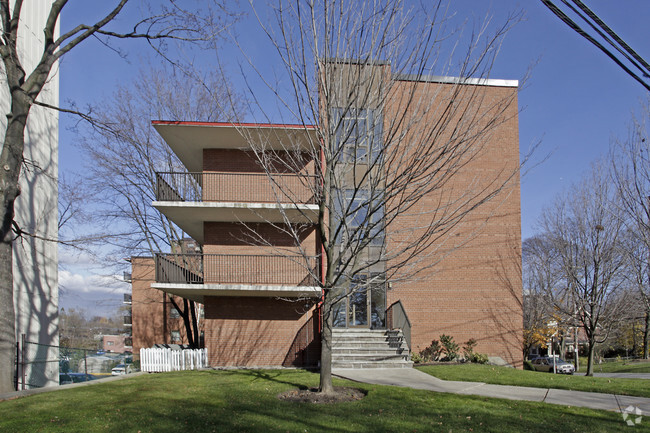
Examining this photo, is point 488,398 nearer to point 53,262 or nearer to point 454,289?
point 454,289

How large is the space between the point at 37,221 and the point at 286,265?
7927mm

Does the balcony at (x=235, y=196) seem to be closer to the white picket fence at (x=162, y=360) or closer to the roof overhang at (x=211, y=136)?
the roof overhang at (x=211, y=136)

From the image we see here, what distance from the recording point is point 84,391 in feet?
36.0

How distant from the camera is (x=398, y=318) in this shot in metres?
19.3

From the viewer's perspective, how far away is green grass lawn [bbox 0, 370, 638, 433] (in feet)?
24.1

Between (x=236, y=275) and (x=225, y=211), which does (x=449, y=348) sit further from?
(x=225, y=211)

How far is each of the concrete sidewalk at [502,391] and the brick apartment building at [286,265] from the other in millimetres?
2595

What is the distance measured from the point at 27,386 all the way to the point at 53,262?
398 cm

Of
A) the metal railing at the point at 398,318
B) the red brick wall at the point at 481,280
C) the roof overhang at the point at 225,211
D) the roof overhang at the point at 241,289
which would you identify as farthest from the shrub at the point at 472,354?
the roof overhang at the point at 225,211

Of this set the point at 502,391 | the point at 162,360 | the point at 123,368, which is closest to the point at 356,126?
the point at 502,391

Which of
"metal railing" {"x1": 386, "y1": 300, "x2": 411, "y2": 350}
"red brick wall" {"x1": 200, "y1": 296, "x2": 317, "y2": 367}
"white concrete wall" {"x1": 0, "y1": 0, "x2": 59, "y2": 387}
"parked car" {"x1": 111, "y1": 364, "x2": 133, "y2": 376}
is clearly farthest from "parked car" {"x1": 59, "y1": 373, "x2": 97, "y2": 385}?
"metal railing" {"x1": 386, "y1": 300, "x2": 411, "y2": 350}

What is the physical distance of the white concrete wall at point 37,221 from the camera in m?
15.2

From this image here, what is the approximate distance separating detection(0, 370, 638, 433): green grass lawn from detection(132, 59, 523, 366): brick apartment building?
5.59m

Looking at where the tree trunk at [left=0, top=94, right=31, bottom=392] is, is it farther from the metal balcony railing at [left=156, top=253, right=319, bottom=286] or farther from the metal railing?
the metal railing
